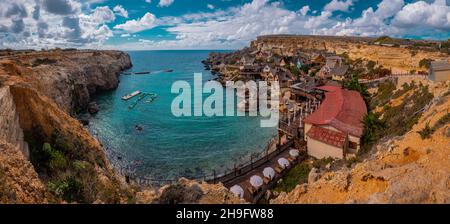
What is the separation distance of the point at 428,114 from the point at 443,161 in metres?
9.55

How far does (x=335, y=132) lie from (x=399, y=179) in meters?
17.4

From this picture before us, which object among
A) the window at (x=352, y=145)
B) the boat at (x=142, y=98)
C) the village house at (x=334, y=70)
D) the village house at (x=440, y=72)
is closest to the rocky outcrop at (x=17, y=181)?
the window at (x=352, y=145)

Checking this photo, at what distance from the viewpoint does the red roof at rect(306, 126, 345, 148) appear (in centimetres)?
2833

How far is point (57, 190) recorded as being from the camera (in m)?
12.2

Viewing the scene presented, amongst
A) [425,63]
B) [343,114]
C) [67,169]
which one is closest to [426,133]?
[343,114]

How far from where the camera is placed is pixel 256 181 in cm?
2361

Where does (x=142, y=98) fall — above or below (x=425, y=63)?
below

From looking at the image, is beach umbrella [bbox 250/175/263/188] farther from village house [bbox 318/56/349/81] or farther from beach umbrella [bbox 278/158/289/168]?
village house [bbox 318/56/349/81]

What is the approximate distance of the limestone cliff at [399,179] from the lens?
11359 mm

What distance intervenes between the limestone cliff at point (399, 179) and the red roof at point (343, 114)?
11.6m

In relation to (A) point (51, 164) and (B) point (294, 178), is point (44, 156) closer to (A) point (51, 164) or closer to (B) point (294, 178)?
(A) point (51, 164)

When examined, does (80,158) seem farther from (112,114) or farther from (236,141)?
(112,114)
